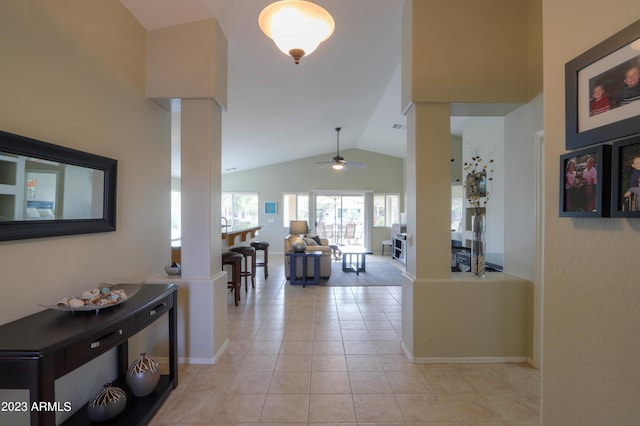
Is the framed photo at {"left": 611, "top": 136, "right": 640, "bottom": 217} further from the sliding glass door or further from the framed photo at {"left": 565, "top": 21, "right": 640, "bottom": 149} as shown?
the sliding glass door

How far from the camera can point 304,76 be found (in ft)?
12.3

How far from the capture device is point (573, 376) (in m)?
1.05

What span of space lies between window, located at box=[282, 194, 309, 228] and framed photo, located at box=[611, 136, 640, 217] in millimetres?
8402

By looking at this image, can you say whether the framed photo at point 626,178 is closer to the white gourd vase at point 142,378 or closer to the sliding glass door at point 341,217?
the white gourd vase at point 142,378

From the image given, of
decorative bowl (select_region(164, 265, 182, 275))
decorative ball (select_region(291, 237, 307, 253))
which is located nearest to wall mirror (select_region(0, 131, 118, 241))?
decorative bowl (select_region(164, 265, 182, 275))

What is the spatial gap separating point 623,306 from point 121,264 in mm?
2913

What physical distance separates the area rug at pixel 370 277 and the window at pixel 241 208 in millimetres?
3386

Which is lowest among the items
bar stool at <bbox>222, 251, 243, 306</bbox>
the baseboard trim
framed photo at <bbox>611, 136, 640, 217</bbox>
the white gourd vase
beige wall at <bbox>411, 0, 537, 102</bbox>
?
the baseboard trim

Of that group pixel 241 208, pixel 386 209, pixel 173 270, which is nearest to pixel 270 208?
pixel 241 208

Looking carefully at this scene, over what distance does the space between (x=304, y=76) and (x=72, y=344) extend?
3.57m

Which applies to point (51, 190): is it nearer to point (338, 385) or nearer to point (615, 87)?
point (338, 385)

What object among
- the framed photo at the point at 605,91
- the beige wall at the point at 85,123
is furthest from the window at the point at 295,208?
the framed photo at the point at 605,91

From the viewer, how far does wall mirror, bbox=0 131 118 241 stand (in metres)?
1.40

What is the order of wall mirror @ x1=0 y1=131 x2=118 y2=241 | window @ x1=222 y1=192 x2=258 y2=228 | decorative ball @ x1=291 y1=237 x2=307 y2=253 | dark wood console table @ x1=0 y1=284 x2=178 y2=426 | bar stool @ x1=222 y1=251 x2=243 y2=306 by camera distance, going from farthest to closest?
1. window @ x1=222 y1=192 x2=258 y2=228
2. decorative ball @ x1=291 y1=237 x2=307 y2=253
3. bar stool @ x1=222 y1=251 x2=243 y2=306
4. wall mirror @ x1=0 y1=131 x2=118 y2=241
5. dark wood console table @ x1=0 y1=284 x2=178 y2=426
